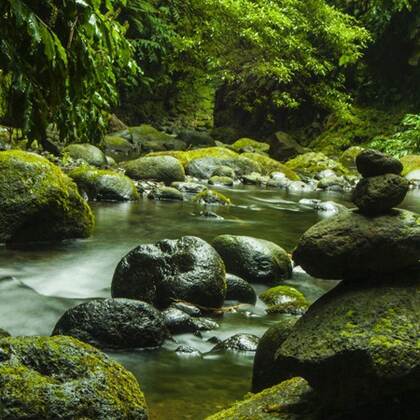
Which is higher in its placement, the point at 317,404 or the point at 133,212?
the point at 317,404

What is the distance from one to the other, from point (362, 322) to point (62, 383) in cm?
152

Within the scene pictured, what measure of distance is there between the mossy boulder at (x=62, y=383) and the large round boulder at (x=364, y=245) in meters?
1.21

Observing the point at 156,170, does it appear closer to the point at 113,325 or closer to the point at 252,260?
the point at 252,260

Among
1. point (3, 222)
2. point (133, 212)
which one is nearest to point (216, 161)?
point (133, 212)

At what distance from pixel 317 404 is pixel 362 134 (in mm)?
23108

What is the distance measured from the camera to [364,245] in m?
3.23

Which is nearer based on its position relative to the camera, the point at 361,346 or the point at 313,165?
the point at 361,346

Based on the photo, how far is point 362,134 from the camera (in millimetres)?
25297

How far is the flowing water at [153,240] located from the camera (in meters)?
4.47

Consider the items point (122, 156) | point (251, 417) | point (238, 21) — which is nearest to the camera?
point (251, 417)

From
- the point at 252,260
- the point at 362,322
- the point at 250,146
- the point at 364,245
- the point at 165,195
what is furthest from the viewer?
the point at 250,146

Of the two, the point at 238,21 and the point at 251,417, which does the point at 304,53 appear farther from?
the point at 251,417

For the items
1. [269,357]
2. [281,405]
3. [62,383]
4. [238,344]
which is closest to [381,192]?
[281,405]

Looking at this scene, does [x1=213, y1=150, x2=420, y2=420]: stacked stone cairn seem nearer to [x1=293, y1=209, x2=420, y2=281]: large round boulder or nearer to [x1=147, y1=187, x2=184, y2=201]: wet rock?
[x1=293, y1=209, x2=420, y2=281]: large round boulder
